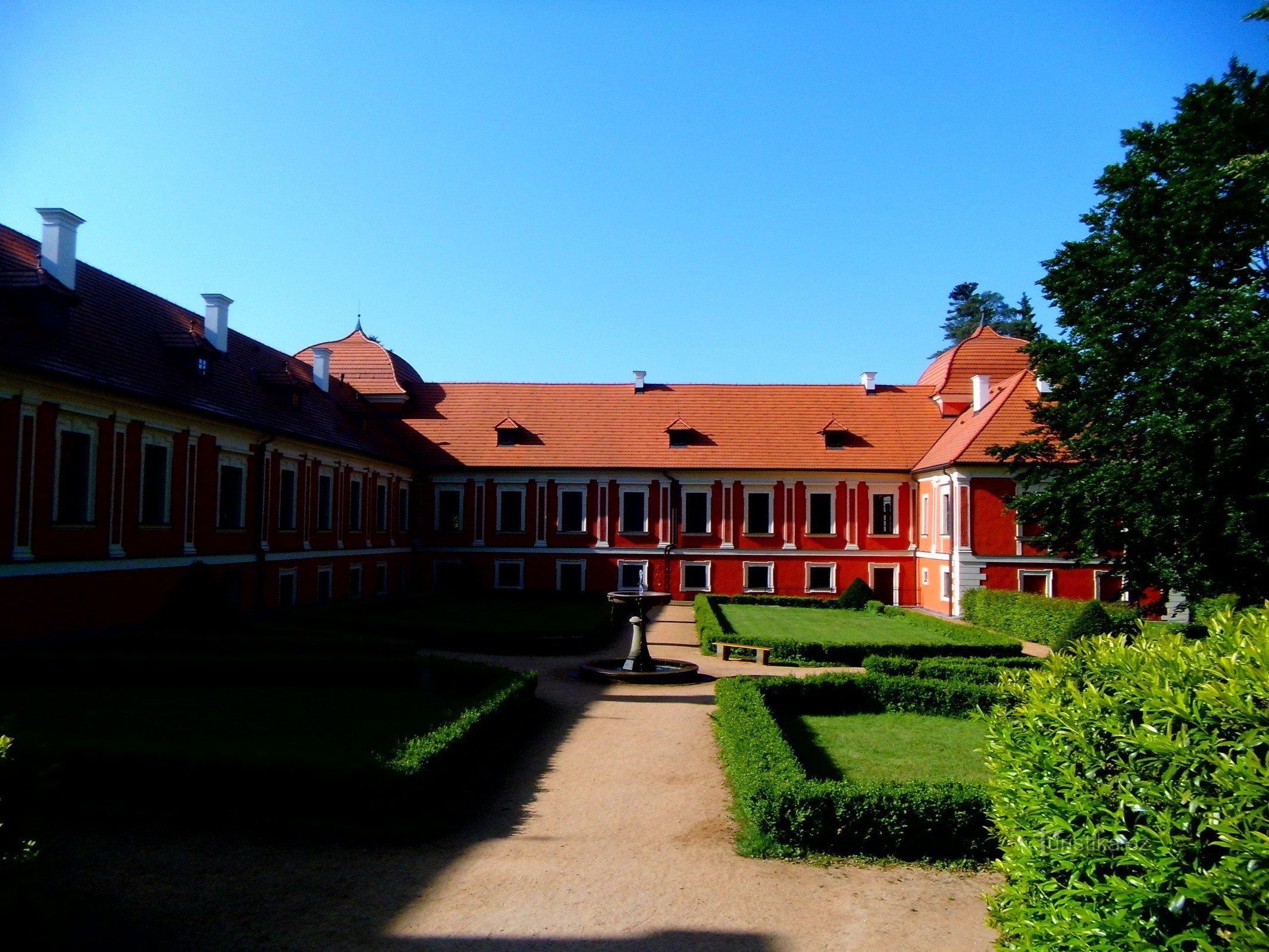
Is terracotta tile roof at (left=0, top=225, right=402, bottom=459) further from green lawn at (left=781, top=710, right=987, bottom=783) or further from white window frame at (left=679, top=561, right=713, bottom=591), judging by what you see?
green lawn at (left=781, top=710, right=987, bottom=783)

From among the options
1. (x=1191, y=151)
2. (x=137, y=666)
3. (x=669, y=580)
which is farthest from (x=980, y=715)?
(x=669, y=580)

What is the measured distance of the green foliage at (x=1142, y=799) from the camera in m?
3.16

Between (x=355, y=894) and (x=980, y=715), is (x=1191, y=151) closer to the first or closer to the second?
(x=980, y=715)

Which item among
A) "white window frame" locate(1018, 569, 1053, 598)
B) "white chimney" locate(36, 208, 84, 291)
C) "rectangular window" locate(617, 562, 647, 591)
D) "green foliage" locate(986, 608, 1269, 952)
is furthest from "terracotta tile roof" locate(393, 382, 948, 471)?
"green foliage" locate(986, 608, 1269, 952)

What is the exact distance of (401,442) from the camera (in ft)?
119

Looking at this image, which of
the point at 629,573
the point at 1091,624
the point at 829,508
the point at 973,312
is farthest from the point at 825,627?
the point at 973,312

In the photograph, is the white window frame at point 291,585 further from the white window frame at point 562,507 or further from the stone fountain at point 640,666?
the white window frame at point 562,507

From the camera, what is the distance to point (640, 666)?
16.6 metres

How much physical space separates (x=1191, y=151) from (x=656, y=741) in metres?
16.9

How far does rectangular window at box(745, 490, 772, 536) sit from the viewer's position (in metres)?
34.9

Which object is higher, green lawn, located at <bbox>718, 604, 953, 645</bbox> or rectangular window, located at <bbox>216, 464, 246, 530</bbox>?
rectangular window, located at <bbox>216, 464, 246, 530</bbox>

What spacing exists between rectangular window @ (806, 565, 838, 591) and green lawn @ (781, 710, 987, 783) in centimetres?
2067

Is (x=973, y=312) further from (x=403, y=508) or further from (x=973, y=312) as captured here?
(x=403, y=508)

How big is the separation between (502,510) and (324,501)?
8907mm
